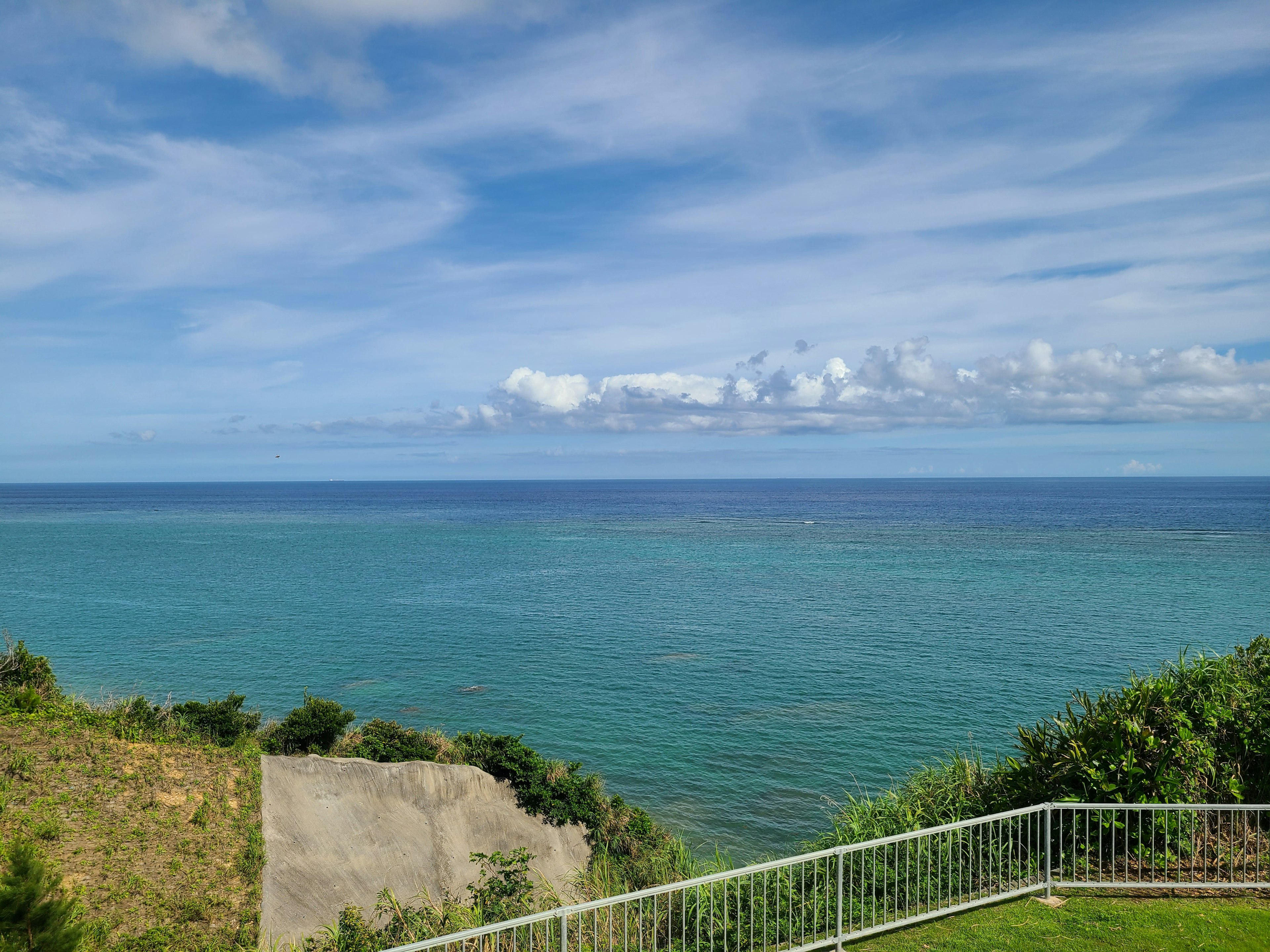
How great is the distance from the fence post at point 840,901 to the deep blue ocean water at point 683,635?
40.0 feet

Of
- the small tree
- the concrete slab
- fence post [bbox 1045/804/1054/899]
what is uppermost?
the small tree

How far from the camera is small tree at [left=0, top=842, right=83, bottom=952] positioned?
6.76m

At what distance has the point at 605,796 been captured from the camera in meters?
22.2

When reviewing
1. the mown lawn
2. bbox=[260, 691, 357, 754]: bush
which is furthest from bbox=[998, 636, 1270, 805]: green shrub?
bbox=[260, 691, 357, 754]: bush

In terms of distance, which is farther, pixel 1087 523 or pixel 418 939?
pixel 1087 523

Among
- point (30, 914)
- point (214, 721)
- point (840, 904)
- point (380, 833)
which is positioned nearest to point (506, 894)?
point (380, 833)

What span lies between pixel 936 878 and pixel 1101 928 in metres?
2.67

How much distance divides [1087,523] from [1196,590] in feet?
217

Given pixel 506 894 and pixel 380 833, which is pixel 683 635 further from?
pixel 506 894

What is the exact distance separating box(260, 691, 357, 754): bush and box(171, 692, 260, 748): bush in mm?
757

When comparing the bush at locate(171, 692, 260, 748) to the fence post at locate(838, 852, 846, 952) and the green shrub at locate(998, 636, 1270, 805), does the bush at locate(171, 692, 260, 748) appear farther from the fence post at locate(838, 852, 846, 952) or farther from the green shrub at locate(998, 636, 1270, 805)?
the green shrub at locate(998, 636, 1270, 805)

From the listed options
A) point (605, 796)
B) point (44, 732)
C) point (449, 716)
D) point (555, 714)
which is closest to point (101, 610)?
point (449, 716)

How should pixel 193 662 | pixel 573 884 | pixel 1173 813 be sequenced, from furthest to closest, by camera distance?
A: pixel 193 662 → pixel 573 884 → pixel 1173 813

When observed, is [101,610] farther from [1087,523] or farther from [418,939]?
[1087,523]
